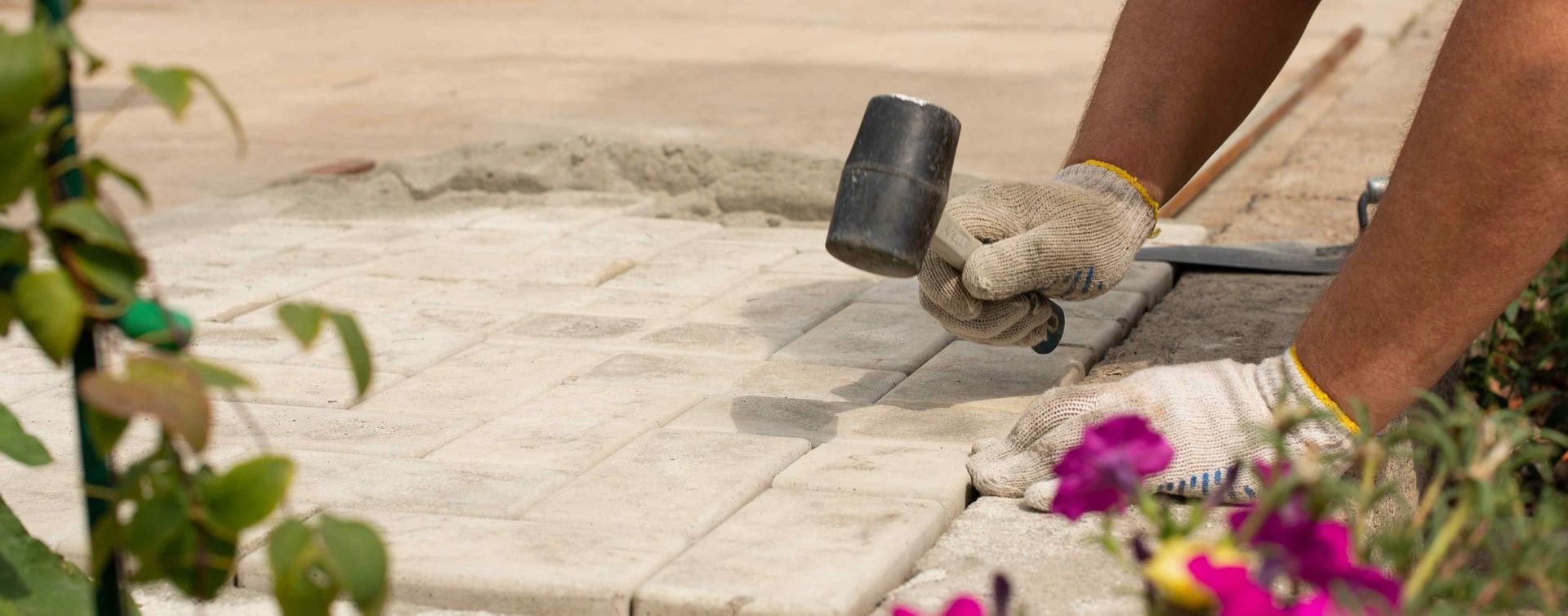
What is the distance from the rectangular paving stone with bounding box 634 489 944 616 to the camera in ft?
5.39

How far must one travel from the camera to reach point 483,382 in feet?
8.38

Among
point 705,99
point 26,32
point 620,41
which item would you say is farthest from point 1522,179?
point 620,41

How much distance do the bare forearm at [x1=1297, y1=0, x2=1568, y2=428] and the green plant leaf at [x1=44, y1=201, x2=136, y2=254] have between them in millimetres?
1572

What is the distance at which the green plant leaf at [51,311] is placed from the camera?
2.88 ft

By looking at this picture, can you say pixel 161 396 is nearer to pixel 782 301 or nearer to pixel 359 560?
pixel 359 560

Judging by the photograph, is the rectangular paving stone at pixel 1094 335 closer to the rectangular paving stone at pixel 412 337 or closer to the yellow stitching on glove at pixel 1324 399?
the yellow stitching on glove at pixel 1324 399

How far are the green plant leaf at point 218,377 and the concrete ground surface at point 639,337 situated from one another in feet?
1.88

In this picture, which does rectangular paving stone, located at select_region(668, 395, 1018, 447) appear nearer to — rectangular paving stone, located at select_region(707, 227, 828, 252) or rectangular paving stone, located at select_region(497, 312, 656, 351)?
rectangular paving stone, located at select_region(497, 312, 656, 351)

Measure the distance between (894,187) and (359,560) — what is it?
1.33m

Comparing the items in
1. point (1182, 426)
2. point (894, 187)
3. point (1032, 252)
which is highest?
point (894, 187)

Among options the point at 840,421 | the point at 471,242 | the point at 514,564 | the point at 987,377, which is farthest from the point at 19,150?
the point at 471,242

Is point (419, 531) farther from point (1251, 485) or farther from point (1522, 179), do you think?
point (1522, 179)

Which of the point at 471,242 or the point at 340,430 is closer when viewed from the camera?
the point at 340,430

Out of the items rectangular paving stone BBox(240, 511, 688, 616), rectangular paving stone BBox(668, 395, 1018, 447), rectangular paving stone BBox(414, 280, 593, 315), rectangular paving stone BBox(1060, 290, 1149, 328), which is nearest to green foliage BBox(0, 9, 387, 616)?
rectangular paving stone BBox(240, 511, 688, 616)
